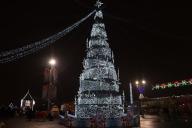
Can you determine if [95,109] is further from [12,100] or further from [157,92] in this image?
[157,92]

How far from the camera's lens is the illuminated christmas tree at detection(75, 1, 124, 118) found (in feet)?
70.4

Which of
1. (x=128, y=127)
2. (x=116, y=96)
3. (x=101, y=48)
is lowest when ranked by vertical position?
(x=128, y=127)

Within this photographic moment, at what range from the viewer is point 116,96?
2266cm

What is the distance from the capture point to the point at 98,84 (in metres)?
22.0

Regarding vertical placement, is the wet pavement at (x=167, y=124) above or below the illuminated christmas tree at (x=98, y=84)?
below

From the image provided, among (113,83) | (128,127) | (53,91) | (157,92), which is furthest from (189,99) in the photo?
(53,91)

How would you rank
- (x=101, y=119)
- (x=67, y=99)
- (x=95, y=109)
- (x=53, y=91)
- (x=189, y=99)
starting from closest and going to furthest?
(x=53, y=91) → (x=101, y=119) → (x=95, y=109) → (x=189, y=99) → (x=67, y=99)

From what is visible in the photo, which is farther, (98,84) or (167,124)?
(98,84)

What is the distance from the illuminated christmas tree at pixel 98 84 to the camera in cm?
Answer: 2147

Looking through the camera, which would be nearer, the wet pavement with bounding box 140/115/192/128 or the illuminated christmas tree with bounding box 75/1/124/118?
the wet pavement with bounding box 140/115/192/128

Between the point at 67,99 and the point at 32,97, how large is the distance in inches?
327

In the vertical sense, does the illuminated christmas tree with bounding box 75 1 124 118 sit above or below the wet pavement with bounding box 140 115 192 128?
above

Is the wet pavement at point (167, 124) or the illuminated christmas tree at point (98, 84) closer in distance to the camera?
the wet pavement at point (167, 124)

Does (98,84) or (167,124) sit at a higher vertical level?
(98,84)
